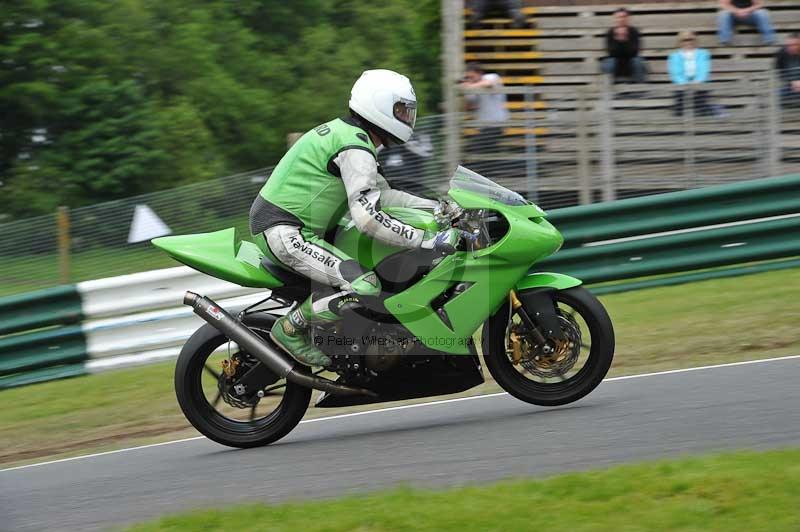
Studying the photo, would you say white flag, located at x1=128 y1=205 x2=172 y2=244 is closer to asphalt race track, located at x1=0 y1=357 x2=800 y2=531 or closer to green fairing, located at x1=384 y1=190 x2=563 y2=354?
asphalt race track, located at x1=0 y1=357 x2=800 y2=531

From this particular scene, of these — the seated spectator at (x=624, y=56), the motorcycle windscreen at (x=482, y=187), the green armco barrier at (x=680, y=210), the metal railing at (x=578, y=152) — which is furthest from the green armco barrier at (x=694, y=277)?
the motorcycle windscreen at (x=482, y=187)

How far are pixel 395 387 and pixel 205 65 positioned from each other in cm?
2236

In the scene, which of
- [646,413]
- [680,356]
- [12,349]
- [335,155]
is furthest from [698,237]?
[12,349]

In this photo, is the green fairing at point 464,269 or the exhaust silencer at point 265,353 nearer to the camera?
the green fairing at point 464,269

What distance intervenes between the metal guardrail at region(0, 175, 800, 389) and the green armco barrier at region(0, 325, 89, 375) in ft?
0.07

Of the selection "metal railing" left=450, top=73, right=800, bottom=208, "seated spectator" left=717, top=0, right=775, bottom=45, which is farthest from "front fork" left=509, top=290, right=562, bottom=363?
"seated spectator" left=717, top=0, right=775, bottom=45

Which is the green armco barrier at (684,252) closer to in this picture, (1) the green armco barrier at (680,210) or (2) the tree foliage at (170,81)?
(1) the green armco barrier at (680,210)

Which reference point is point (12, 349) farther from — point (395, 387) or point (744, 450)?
point (744, 450)

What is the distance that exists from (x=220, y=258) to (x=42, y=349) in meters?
3.93

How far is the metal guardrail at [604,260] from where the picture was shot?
33.2 feet

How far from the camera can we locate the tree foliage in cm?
2225

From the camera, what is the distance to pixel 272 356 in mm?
6695

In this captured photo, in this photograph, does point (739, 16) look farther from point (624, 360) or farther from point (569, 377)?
point (569, 377)

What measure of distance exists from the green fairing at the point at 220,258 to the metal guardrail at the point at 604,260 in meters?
3.28
